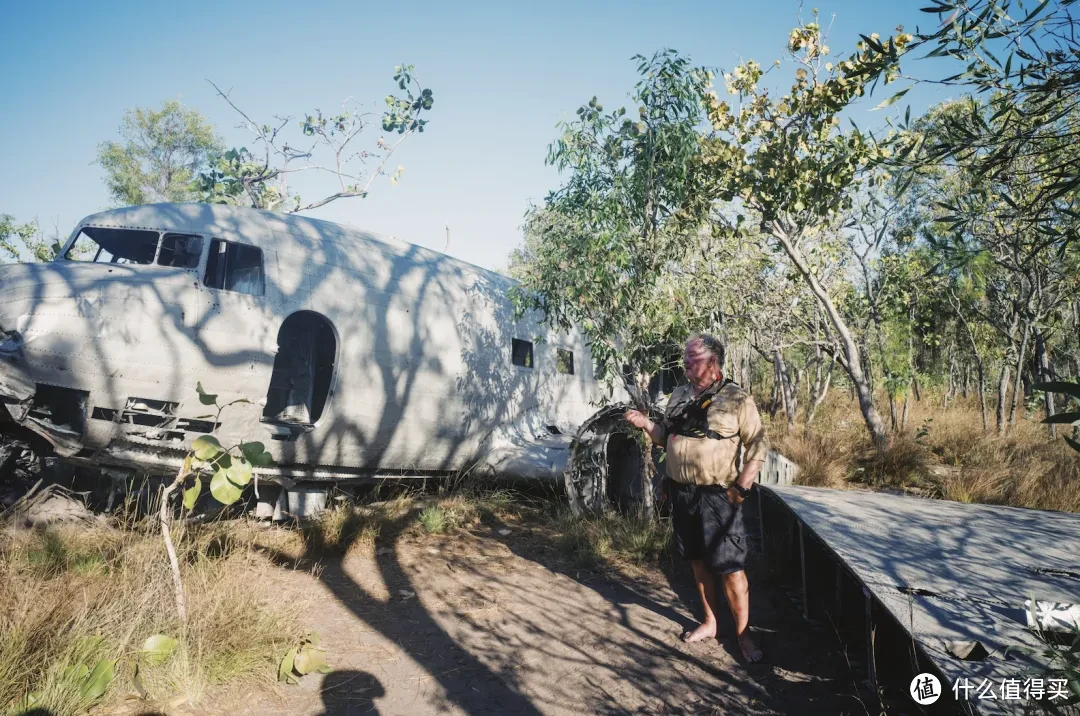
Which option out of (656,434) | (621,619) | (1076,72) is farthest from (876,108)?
(621,619)

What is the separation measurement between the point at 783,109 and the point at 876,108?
4934 mm

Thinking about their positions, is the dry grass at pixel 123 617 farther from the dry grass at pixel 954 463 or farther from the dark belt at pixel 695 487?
the dry grass at pixel 954 463

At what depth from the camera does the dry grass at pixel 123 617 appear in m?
3.35

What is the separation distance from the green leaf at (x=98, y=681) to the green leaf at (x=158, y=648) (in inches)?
8.7

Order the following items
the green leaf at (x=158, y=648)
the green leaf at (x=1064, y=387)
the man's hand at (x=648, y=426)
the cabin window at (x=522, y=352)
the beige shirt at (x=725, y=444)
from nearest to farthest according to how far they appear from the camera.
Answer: the green leaf at (x=1064, y=387) < the green leaf at (x=158, y=648) < the beige shirt at (x=725, y=444) < the man's hand at (x=648, y=426) < the cabin window at (x=522, y=352)

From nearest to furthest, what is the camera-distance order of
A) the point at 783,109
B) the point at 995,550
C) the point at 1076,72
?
the point at 1076,72
the point at 995,550
the point at 783,109

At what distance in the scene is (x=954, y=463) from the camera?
10773 mm

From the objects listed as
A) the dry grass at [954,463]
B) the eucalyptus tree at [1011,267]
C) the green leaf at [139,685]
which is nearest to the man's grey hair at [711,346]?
the green leaf at [139,685]

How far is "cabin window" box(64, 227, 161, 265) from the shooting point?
22.8ft

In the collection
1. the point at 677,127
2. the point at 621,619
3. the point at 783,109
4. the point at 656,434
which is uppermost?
the point at 783,109

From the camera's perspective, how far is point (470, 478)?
8.98m

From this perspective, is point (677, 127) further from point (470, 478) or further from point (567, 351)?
point (470, 478)

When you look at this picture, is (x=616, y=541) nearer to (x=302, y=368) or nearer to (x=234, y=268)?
(x=302, y=368)

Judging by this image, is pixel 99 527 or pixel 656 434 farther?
pixel 99 527
